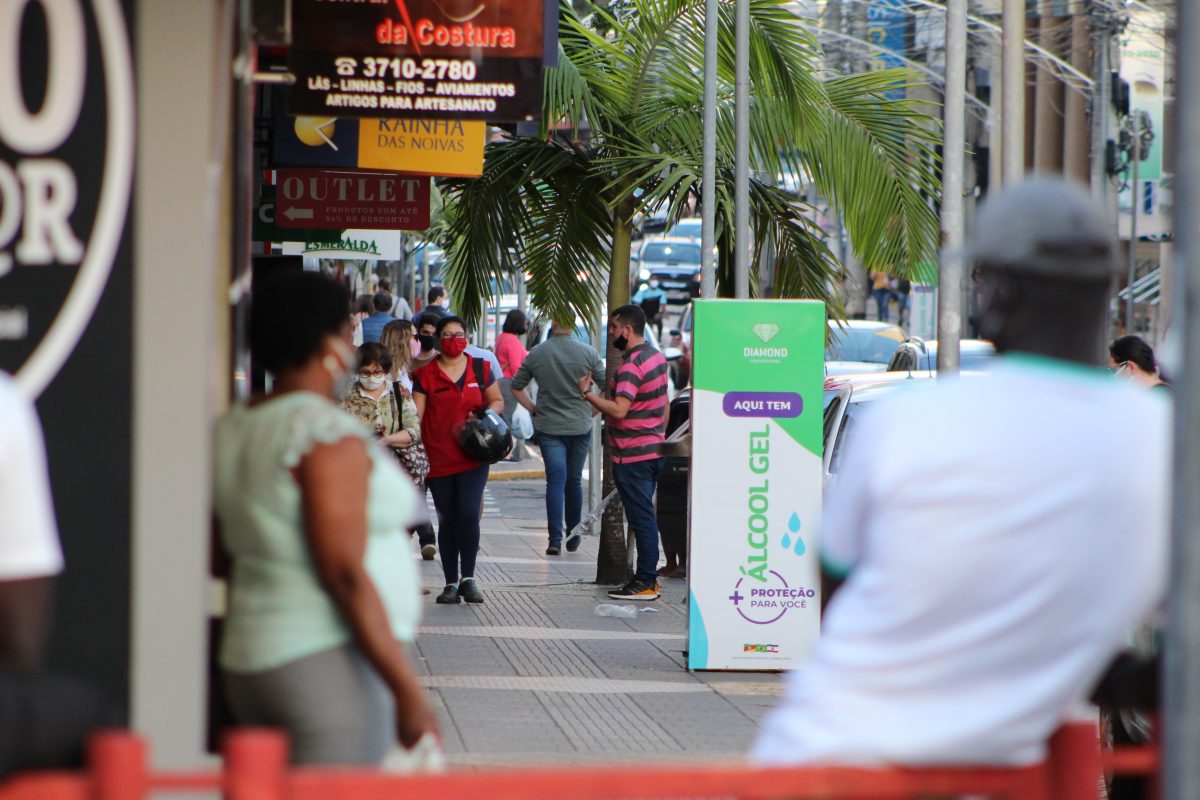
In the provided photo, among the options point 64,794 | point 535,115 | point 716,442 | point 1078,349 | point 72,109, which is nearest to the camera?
point 64,794

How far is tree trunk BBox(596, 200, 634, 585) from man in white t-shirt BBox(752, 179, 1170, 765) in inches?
379

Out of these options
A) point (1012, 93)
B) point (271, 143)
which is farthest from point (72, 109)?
point (1012, 93)

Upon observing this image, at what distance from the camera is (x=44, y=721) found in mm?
2723

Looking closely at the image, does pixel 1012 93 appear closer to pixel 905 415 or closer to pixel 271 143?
pixel 271 143

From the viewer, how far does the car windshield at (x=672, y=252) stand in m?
48.6

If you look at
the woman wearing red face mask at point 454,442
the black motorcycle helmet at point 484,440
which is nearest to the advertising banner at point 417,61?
the black motorcycle helmet at point 484,440

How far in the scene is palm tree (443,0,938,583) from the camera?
13.3 metres

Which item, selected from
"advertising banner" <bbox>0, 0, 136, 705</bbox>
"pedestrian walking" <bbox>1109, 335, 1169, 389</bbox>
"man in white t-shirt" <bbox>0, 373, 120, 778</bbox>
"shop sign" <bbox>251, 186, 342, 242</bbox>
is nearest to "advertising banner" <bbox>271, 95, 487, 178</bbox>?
"shop sign" <bbox>251, 186, 342, 242</bbox>

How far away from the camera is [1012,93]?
11.3 meters

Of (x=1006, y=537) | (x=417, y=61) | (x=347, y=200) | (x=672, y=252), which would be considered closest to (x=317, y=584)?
(x=1006, y=537)

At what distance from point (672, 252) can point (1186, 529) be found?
4657 cm

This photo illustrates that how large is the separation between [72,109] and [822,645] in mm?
1910

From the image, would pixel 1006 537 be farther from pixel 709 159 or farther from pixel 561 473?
pixel 561 473

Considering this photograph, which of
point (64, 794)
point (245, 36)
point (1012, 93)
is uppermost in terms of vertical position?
point (1012, 93)
